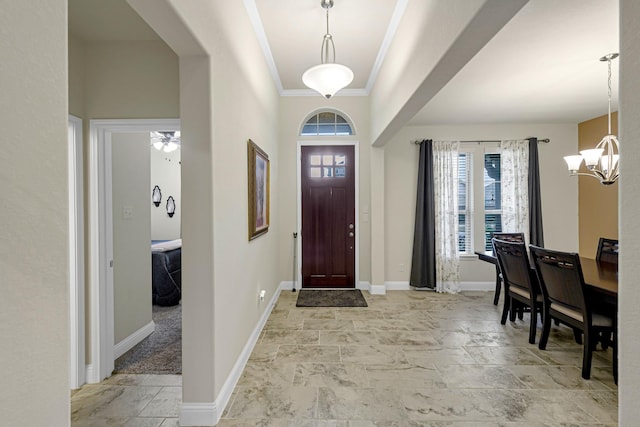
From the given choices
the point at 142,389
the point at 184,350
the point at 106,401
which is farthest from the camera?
the point at 142,389

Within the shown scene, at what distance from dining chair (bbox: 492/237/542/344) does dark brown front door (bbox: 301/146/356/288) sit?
2.20m

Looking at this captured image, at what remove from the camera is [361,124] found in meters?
4.93

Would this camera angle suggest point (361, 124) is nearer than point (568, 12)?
No

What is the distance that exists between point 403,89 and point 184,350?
2769mm

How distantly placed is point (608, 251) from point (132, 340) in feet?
17.2

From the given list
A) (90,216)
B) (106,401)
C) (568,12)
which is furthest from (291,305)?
(568,12)

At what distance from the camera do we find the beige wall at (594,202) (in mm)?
4594

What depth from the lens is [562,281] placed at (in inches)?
103

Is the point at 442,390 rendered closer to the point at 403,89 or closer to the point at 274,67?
the point at 403,89

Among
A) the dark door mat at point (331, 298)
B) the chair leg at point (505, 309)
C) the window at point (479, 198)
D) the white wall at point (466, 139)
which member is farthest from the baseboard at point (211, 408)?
the window at point (479, 198)

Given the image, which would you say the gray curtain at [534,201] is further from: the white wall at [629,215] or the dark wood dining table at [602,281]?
the white wall at [629,215]

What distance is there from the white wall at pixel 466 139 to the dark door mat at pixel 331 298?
0.85 metres

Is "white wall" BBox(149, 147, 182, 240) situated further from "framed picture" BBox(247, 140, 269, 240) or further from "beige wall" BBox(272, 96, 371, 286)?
"framed picture" BBox(247, 140, 269, 240)

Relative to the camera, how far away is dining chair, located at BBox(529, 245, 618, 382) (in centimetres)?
244
